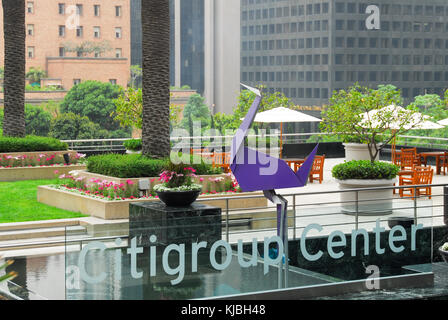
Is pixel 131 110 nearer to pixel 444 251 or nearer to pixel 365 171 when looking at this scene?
pixel 365 171

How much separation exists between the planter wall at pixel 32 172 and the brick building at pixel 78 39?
95745mm

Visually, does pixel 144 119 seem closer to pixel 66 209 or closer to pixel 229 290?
pixel 66 209

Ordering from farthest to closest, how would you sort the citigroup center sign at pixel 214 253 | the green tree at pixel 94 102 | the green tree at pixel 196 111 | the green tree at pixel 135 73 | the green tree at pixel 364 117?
1. the green tree at pixel 135 73
2. the green tree at pixel 196 111
3. the green tree at pixel 94 102
4. the green tree at pixel 364 117
5. the citigroup center sign at pixel 214 253

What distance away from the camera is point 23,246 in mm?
13766

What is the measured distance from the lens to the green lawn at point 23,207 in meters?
16.7

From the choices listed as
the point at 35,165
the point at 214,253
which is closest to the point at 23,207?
the point at 35,165

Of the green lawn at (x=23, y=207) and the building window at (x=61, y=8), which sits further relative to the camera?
the building window at (x=61, y=8)

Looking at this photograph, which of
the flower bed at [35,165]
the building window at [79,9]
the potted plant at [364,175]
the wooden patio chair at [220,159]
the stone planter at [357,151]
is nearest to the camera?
the potted plant at [364,175]

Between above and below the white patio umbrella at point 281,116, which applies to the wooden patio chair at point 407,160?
below

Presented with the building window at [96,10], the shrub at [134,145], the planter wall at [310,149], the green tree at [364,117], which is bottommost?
the planter wall at [310,149]

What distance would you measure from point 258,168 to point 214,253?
1.19 metres

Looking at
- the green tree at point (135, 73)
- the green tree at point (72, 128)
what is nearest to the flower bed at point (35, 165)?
the green tree at point (72, 128)

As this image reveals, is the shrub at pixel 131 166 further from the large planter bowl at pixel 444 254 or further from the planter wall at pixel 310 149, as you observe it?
the planter wall at pixel 310 149

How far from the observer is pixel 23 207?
18.0m
